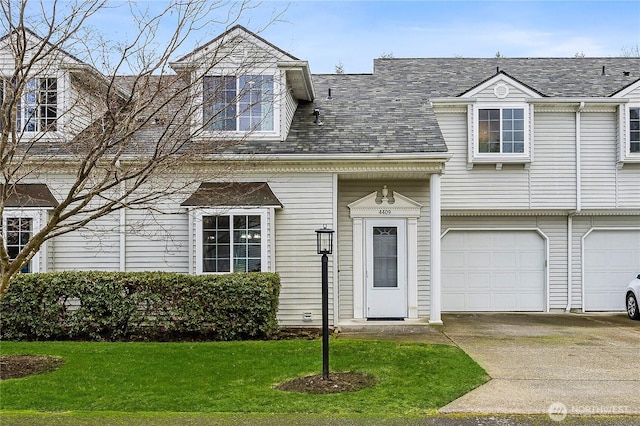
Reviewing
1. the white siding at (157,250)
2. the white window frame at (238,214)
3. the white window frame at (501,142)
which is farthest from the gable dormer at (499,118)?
the white siding at (157,250)

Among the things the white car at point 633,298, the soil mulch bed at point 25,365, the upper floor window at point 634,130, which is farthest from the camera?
the upper floor window at point 634,130

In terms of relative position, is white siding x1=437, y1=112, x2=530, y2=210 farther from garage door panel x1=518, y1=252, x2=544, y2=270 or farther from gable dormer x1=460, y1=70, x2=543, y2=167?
garage door panel x1=518, y1=252, x2=544, y2=270

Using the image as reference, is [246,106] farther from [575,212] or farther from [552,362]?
[575,212]

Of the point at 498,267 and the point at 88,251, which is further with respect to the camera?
the point at 498,267

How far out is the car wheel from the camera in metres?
13.6

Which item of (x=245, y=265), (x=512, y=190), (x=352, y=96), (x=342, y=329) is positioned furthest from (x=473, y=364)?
(x=352, y=96)

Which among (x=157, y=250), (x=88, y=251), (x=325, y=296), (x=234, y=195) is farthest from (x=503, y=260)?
(x=88, y=251)

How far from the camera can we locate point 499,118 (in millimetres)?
14312

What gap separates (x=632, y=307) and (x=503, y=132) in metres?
4.72

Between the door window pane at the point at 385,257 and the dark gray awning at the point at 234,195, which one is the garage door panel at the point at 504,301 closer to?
the door window pane at the point at 385,257

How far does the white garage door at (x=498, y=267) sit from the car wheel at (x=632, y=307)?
1.82m

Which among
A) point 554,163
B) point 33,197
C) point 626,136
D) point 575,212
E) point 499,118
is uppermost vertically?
point 499,118

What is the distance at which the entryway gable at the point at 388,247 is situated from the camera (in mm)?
12609

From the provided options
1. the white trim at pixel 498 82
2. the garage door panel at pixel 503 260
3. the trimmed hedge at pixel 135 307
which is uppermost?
the white trim at pixel 498 82
